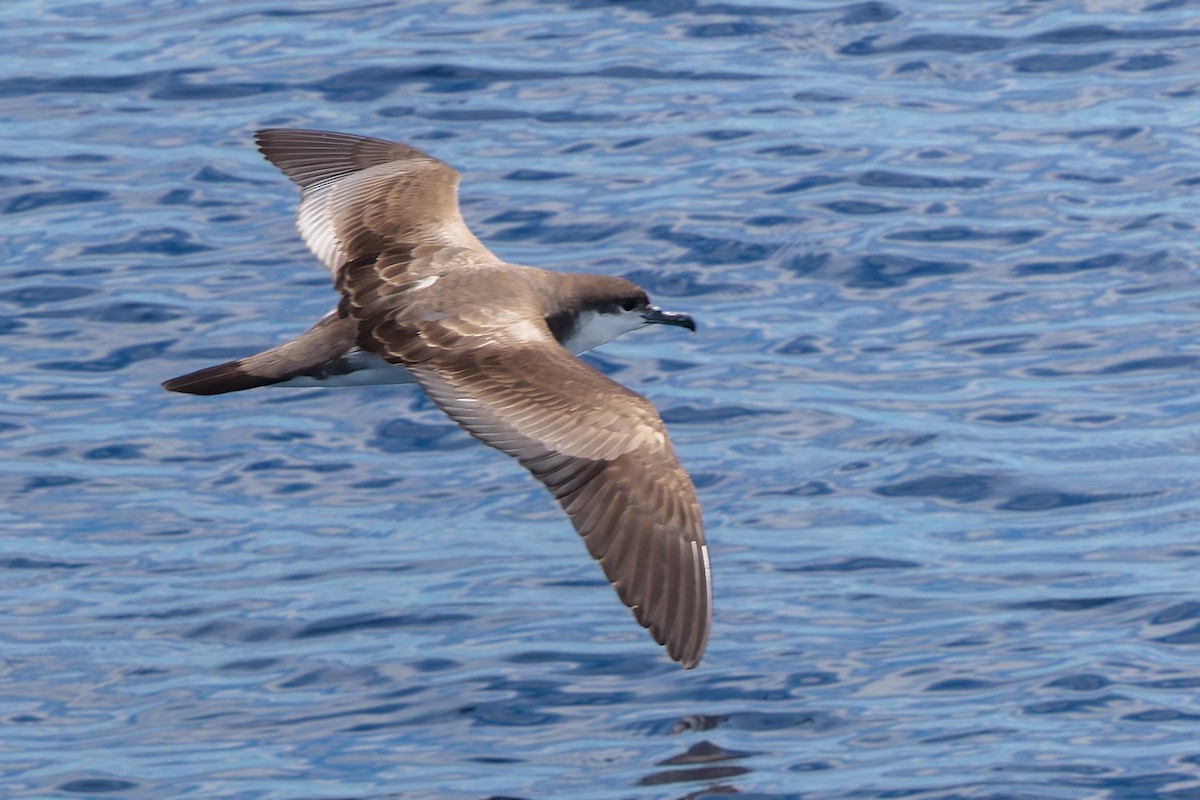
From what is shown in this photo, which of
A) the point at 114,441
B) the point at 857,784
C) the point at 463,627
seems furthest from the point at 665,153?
the point at 857,784

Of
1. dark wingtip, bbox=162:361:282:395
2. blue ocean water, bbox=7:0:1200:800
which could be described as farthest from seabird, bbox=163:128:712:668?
blue ocean water, bbox=7:0:1200:800

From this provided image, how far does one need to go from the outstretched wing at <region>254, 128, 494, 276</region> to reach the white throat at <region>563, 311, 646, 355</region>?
19.2 inches

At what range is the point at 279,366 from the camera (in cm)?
820

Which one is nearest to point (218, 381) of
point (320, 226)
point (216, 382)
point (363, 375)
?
point (216, 382)

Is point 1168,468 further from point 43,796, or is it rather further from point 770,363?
point 43,796

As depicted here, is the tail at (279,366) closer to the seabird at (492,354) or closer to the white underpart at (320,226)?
the seabird at (492,354)

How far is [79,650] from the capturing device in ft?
30.7

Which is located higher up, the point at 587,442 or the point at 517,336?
the point at 517,336

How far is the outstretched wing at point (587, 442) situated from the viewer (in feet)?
23.5

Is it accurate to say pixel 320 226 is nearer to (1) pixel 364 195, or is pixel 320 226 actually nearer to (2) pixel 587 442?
(1) pixel 364 195

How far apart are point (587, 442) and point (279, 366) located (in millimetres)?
1421

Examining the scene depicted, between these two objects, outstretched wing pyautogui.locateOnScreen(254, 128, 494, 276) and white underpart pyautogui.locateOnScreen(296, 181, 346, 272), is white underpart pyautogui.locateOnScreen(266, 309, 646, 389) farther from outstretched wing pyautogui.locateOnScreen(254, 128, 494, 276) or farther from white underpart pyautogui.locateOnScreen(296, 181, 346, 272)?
white underpart pyautogui.locateOnScreen(296, 181, 346, 272)

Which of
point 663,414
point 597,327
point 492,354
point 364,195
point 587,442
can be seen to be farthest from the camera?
point 663,414

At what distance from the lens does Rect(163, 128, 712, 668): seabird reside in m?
7.24
